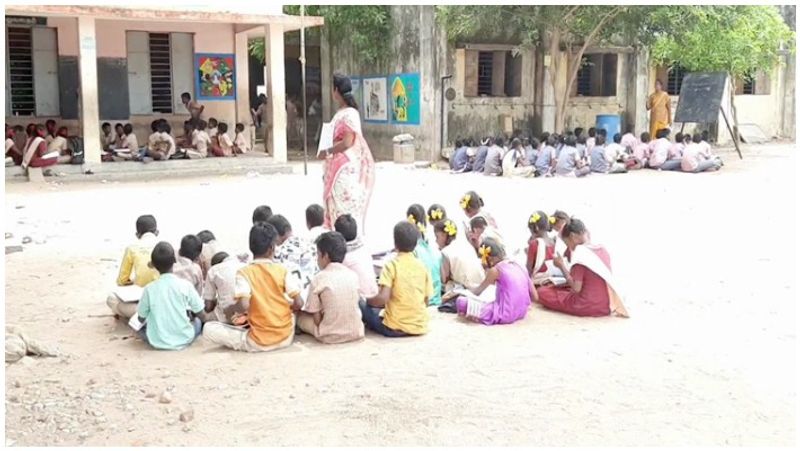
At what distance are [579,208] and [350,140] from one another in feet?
15.4

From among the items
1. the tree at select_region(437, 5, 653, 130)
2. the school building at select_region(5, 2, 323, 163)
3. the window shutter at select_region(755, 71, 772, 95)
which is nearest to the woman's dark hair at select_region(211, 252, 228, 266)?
the school building at select_region(5, 2, 323, 163)

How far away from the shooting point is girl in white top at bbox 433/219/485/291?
5805mm

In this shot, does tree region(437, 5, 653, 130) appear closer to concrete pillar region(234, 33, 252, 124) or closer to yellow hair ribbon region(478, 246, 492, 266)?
concrete pillar region(234, 33, 252, 124)

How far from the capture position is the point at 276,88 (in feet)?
49.5

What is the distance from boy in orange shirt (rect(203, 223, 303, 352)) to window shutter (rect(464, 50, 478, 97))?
13.3 m

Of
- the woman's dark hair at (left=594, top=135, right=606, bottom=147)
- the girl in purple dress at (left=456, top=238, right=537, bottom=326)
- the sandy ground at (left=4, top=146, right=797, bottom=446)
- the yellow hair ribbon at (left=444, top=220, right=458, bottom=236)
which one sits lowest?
the sandy ground at (left=4, top=146, right=797, bottom=446)

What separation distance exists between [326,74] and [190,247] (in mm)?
15719

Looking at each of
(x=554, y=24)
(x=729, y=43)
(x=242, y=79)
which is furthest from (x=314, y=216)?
(x=729, y=43)

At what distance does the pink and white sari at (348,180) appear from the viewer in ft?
21.1

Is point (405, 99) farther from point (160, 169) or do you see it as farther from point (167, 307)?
point (167, 307)

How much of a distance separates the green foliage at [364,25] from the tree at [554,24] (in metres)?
1.82

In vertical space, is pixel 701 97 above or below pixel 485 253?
above

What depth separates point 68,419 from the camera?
12.4 ft

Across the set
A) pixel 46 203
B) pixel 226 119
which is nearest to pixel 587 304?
pixel 46 203
